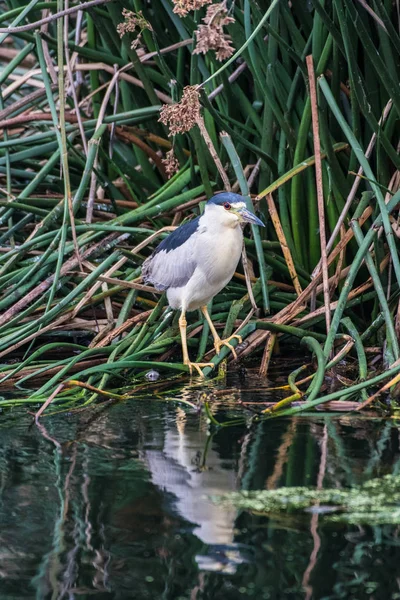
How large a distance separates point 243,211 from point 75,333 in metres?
1.10

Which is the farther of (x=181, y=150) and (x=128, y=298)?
(x=181, y=150)

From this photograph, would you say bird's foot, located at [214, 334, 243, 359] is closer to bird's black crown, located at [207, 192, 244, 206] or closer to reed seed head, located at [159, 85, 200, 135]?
bird's black crown, located at [207, 192, 244, 206]

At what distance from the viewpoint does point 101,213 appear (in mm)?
5340

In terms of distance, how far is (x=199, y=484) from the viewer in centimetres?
298

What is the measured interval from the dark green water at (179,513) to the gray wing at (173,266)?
89 centimetres

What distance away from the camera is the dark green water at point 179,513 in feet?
7.62

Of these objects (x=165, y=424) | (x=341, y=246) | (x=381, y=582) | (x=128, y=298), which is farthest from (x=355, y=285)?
(x=381, y=582)

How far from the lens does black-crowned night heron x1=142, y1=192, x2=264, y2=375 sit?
4.38 metres

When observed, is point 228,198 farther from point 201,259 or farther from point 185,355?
point 185,355

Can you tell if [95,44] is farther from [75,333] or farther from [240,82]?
[75,333]

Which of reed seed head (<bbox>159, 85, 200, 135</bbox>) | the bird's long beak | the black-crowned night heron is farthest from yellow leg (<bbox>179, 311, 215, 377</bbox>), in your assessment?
reed seed head (<bbox>159, 85, 200, 135</bbox>)

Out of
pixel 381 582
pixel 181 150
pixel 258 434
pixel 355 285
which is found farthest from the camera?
pixel 181 150

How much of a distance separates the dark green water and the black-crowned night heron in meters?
0.83

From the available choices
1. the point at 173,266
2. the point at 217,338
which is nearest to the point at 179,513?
the point at 217,338
